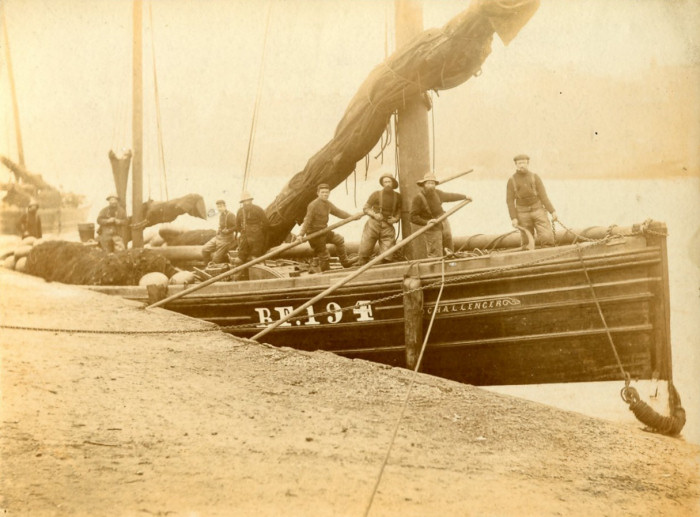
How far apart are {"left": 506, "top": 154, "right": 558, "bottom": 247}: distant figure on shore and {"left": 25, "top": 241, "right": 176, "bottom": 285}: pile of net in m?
5.35

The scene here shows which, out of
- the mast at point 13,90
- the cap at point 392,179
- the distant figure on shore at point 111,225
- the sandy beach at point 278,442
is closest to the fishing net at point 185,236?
the distant figure on shore at point 111,225

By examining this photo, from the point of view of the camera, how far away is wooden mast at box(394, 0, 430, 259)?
8336 millimetres

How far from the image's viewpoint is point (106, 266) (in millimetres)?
10430

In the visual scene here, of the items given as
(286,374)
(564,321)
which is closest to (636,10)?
(564,321)

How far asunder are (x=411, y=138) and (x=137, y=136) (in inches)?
225

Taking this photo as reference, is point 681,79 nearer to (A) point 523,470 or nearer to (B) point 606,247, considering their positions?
(B) point 606,247

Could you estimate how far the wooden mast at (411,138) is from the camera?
834 cm

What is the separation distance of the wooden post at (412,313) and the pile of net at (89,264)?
15.4 ft

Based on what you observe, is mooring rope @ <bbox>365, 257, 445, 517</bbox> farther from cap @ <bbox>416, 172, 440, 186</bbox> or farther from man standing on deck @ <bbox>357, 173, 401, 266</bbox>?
man standing on deck @ <bbox>357, 173, 401, 266</bbox>

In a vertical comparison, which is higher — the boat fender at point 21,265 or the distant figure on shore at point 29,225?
the distant figure on shore at point 29,225

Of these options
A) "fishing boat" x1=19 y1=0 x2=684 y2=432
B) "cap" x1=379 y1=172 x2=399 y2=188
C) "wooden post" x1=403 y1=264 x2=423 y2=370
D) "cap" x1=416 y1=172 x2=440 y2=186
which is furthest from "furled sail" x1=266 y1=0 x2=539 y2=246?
"wooden post" x1=403 y1=264 x2=423 y2=370

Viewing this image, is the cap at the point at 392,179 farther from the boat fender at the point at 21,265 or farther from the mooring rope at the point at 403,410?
the boat fender at the point at 21,265

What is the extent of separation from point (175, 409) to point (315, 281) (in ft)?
9.15

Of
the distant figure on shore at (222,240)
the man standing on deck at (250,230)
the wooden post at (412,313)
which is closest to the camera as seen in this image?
the wooden post at (412,313)
